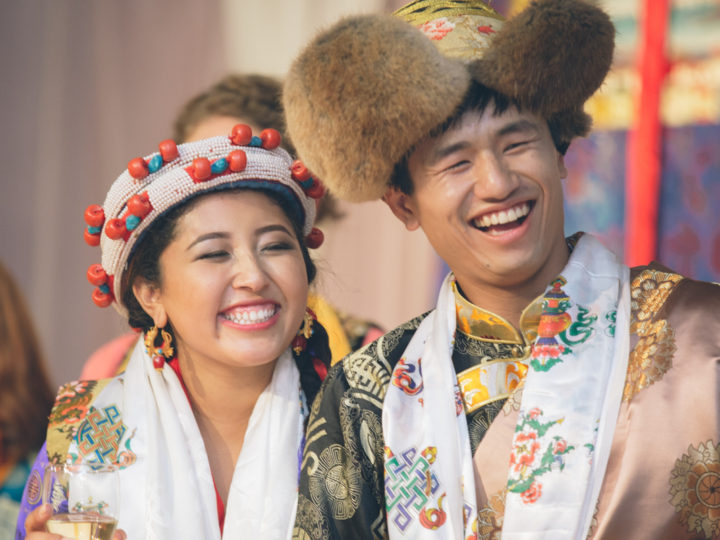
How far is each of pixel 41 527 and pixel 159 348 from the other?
663 millimetres

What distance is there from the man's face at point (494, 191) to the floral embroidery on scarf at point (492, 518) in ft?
1.64

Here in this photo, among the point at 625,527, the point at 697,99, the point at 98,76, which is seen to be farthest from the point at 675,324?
the point at 98,76

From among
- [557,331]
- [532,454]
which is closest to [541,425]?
[532,454]

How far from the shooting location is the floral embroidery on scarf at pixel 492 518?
204 cm

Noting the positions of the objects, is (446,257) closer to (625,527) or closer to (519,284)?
(519,284)

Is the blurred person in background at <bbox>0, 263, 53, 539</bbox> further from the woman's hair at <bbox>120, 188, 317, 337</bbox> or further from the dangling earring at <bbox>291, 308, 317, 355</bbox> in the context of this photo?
the dangling earring at <bbox>291, 308, 317, 355</bbox>

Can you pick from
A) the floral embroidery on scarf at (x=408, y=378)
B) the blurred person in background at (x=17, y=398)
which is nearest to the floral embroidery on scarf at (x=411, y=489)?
the floral embroidery on scarf at (x=408, y=378)

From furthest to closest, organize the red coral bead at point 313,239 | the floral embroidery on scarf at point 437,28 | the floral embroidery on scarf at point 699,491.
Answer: the red coral bead at point 313,239, the floral embroidery on scarf at point 437,28, the floral embroidery on scarf at point 699,491

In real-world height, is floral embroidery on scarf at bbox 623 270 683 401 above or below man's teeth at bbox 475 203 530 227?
below

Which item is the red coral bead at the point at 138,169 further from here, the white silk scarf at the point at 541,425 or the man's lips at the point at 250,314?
the white silk scarf at the point at 541,425

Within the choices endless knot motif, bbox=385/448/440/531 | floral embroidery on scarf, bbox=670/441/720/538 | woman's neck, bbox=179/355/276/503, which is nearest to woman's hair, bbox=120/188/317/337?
woman's neck, bbox=179/355/276/503

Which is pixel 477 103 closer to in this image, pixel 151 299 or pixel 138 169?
pixel 138 169

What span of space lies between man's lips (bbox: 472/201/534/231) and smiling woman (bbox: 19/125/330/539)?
59cm

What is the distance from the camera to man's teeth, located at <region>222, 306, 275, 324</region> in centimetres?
246
